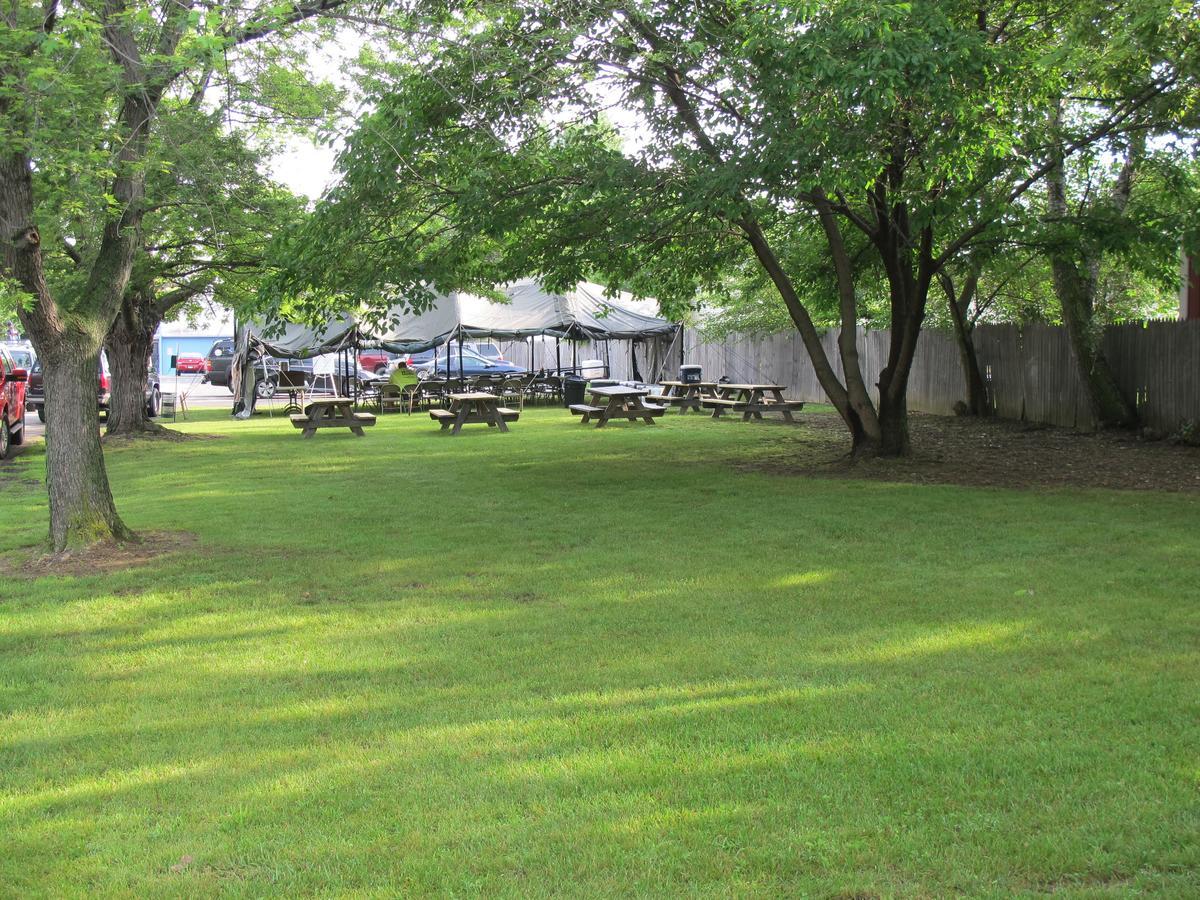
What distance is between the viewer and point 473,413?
826 inches

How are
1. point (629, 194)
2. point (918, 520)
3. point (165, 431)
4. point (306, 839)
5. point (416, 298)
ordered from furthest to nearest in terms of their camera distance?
point (165, 431), point (416, 298), point (629, 194), point (918, 520), point (306, 839)

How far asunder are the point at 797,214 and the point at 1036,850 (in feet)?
37.6

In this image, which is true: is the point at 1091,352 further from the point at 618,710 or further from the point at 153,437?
the point at 153,437

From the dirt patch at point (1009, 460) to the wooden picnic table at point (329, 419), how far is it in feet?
25.5

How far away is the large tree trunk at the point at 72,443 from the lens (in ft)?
26.9

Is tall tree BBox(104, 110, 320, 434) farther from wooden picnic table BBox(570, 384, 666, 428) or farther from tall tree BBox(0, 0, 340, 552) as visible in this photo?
wooden picnic table BBox(570, 384, 666, 428)

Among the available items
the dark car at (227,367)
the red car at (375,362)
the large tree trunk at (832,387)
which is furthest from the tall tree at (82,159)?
the red car at (375,362)

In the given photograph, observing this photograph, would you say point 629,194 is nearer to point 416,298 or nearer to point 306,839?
point 416,298

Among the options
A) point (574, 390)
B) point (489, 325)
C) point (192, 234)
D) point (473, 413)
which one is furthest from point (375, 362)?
point (192, 234)

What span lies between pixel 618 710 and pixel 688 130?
8324 millimetres

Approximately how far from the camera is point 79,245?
51.3 feet

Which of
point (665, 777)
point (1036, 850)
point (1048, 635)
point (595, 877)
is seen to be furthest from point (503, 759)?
point (1048, 635)

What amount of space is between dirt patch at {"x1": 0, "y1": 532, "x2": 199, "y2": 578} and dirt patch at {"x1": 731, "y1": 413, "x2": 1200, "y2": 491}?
732cm

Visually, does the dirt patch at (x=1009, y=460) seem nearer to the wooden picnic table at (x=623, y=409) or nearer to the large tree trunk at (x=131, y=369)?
the wooden picnic table at (x=623, y=409)
